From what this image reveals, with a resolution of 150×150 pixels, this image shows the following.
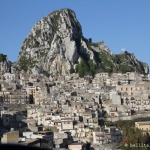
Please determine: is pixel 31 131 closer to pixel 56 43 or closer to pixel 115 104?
pixel 115 104

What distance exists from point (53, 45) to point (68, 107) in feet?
115

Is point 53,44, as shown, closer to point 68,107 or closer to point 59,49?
point 59,49

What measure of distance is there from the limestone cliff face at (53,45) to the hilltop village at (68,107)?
19.6 feet

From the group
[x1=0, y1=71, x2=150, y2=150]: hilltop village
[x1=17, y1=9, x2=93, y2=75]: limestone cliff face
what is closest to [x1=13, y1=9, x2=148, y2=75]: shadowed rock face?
[x1=17, y1=9, x2=93, y2=75]: limestone cliff face

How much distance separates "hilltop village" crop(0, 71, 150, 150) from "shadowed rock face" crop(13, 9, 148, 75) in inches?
246

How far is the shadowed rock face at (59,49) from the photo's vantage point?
3297 inches

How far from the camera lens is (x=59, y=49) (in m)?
85.4

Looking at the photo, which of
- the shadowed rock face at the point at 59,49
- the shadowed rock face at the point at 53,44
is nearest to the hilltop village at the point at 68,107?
the shadowed rock face at the point at 53,44

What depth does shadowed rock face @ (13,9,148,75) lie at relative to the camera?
83.8 meters

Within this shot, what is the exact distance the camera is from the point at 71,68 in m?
82.5

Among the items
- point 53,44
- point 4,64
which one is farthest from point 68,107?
point 53,44

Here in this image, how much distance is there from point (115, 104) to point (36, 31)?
143ft

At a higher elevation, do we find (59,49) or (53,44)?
(53,44)

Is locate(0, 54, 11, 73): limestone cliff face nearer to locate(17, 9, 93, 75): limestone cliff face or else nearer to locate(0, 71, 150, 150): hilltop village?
locate(17, 9, 93, 75): limestone cliff face
